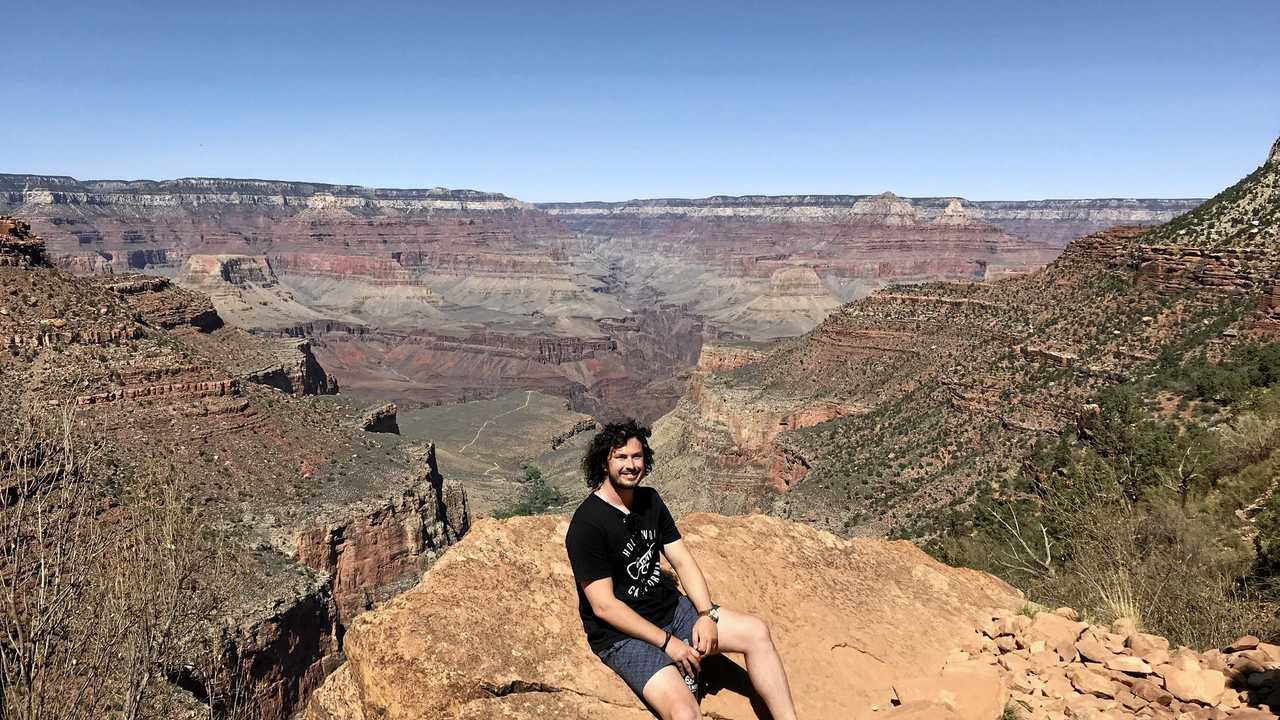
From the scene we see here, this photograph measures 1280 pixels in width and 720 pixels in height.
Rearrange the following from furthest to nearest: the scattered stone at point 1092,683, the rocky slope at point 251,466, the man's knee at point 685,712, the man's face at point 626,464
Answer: the rocky slope at point 251,466 → the scattered stone at point 1092,683 → the man's face at point 626,464 → the man's knee at point 685,712

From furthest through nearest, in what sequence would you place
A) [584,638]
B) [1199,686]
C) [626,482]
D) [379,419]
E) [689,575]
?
[379,419] → [584,638] → [1199,686] → [689,575] → [626,482]

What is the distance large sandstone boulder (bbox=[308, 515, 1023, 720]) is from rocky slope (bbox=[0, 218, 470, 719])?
20672 mm

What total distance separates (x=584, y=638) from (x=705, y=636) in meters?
1.64

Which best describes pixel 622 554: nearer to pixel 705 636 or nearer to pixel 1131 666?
pixel 705 636

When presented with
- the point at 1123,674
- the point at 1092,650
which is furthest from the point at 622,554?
the point at 1123,674

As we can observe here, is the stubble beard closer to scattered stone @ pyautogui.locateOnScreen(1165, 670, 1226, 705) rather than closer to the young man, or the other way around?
the young man

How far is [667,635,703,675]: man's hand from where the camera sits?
7219 millimetres

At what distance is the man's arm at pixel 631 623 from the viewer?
7.20 meters

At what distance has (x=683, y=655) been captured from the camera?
23.7 feet

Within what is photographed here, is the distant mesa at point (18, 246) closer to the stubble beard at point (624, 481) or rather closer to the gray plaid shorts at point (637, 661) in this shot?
the stubble beard at point (624, 481)

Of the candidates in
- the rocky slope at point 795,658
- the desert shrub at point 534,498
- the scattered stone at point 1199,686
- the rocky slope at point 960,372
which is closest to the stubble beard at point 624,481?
the rocky slope at point 795,658

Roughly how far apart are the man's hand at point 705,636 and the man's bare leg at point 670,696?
0.35m

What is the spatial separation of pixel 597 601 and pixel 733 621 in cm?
128

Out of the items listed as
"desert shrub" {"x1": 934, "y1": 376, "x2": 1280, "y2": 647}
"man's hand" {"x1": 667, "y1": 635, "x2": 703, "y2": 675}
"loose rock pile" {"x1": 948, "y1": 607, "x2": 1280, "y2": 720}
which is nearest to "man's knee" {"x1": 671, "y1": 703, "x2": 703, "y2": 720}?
"man's hand" {"x1": 667, "y1": 635, "x2": 703, "y2": 675}
